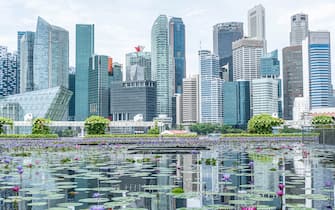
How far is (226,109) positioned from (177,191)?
590 feet

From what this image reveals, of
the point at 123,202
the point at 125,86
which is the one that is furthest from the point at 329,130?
the point at 125,86

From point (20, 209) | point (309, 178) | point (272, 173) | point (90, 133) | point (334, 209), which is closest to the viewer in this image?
point (334, 209)

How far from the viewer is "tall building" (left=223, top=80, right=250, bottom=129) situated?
18550cm

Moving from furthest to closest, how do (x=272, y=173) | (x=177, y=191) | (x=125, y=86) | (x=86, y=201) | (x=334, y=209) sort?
(x=125, y=86) < (x=272, y=173) < (x=177, y=191) < (x=86, y=201) < (x=334, y=209)

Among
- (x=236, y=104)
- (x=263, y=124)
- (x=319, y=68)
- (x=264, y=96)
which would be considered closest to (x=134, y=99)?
(x=236, y=104)

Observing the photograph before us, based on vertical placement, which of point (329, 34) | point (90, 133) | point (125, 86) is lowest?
point (90, 133)

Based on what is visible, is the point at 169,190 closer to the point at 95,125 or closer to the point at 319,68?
the point at 95,125

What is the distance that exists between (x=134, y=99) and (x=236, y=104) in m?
45.7

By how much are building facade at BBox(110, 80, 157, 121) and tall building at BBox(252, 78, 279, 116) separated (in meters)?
45.7

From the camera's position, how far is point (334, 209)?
22.6ft

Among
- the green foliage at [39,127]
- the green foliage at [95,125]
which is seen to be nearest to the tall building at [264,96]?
the green foliage at [95,125]

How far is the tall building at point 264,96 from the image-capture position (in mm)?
186175

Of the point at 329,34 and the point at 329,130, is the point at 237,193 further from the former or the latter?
the point at 329,34

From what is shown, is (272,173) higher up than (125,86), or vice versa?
(125,86)
